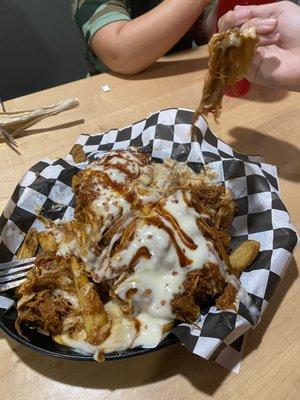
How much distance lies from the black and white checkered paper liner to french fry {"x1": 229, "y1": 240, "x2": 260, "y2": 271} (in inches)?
1.0

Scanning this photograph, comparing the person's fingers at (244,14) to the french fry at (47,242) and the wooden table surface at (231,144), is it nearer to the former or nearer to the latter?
the wooden table surface at (231,144)

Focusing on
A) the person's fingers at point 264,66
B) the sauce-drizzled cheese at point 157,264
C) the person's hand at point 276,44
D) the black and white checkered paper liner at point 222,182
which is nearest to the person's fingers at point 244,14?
the person's hand at point 276,44

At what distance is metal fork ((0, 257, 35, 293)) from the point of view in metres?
1.14

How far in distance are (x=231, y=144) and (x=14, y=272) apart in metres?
0.92

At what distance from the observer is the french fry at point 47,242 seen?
1196 mm

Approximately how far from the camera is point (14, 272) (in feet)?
3.83

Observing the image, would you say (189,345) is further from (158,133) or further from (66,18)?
(66,18)

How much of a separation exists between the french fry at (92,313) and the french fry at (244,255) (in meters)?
0.35

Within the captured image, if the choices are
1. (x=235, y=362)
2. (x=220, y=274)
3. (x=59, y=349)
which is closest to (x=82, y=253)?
(x=59, y=349)

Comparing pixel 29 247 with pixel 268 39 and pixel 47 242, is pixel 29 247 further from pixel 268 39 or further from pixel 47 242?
pixel 268 39

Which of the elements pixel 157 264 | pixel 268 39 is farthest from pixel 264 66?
pixel 157 264

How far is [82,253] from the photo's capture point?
1141mm

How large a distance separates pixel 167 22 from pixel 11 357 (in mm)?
1490

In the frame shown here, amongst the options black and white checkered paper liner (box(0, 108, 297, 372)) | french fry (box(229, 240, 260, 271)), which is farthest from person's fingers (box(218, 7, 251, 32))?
french fry (box(229, 240, 260, 271))
